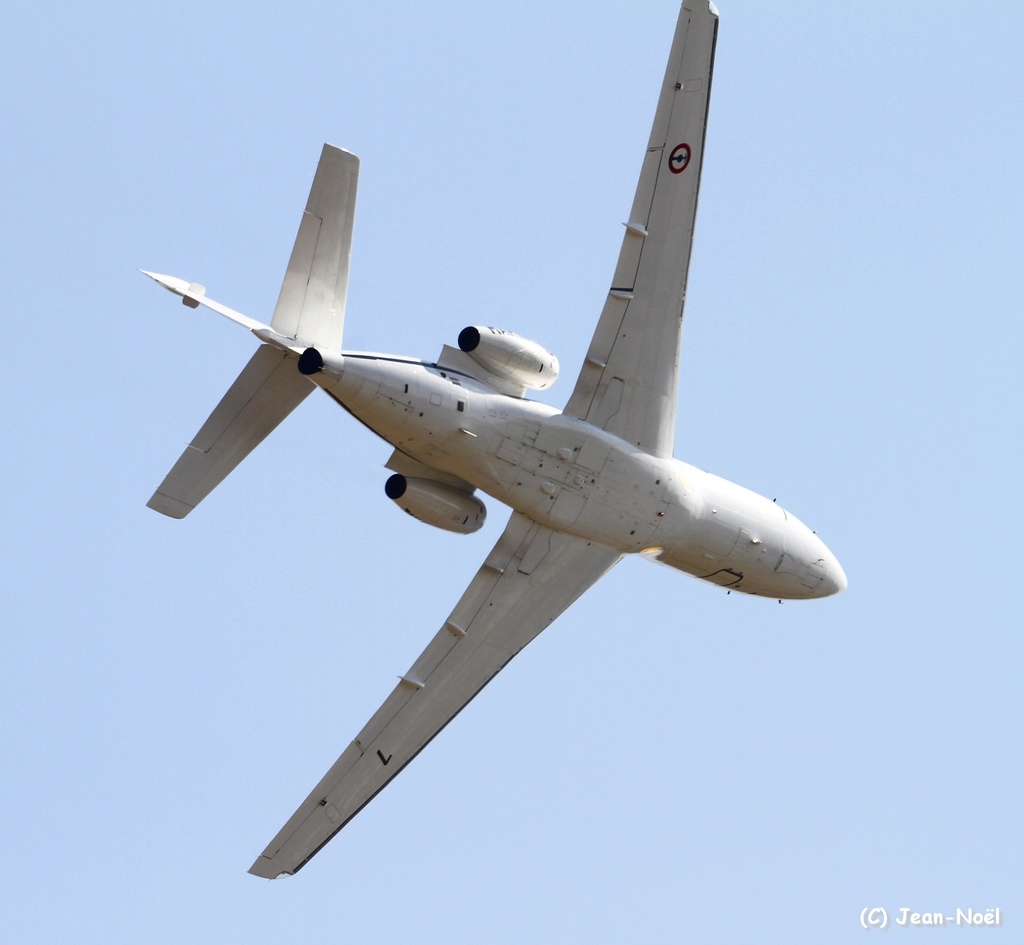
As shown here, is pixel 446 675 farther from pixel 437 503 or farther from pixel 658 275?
pixel 658 275

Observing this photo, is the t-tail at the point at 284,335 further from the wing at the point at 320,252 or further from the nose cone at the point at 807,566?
the nose cone at the point at 807,566

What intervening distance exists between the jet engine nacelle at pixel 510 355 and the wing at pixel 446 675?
11.8 ft

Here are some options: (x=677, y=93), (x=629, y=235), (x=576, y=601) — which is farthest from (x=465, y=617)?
(x=677, y=93)

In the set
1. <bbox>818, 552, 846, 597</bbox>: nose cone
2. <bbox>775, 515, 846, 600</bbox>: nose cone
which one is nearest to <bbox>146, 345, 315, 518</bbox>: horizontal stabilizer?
<bbox>775, 515, 846, 600</bbox>: nose cone

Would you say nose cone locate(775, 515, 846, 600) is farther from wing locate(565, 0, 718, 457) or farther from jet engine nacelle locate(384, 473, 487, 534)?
jet engine nacelle locate(384, 473, 487, 534)

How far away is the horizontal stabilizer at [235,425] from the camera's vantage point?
35562 millimetres

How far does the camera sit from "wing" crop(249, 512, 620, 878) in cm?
3828

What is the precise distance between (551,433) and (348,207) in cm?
559

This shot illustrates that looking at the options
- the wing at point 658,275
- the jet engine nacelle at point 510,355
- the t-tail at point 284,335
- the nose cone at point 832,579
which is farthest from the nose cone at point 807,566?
the t-tail at point 284,335

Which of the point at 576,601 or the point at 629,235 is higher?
the point at 629,235

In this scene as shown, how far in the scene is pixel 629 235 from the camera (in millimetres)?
36594

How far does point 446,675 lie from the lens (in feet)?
126

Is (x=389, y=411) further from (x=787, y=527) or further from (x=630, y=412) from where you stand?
(x=787, y=527)

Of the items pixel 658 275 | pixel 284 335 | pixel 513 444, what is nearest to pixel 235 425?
pixel 284 335
